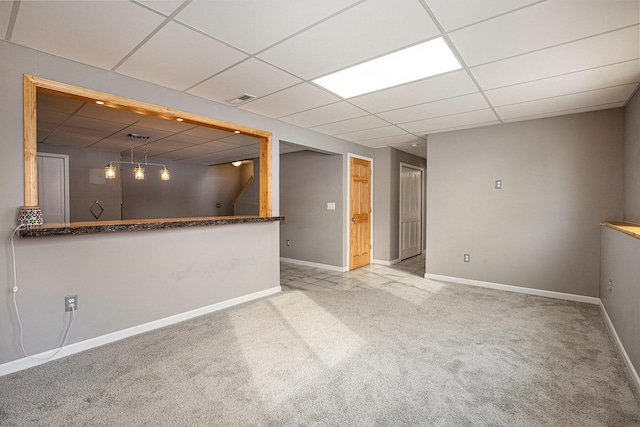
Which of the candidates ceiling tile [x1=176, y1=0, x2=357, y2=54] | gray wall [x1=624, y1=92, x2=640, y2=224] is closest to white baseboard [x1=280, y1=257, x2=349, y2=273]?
gray wall [x1=624, y1=92, x2=640, y2=224]

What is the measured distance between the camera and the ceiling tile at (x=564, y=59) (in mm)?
2164

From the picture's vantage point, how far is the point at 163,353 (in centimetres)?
256

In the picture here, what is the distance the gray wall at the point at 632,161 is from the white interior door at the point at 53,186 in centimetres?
823

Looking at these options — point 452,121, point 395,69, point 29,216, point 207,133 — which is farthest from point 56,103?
point 452,121

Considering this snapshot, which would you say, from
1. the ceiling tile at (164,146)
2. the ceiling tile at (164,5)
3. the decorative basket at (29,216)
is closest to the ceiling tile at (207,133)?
the ceiling tile at (164,146)

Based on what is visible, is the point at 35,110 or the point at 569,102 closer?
the point at 35,110

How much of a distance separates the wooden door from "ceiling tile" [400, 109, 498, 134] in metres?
1.43

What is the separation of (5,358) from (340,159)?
4732mm

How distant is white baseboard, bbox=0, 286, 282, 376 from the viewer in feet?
7.56

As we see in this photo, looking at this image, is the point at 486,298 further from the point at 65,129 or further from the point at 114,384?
the point at 65,129

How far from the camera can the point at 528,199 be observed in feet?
13.8

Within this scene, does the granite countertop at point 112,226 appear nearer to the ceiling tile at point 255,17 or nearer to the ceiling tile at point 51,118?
the ceiling tile at point 255,17

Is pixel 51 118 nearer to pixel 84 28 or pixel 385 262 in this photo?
pixel 84 28

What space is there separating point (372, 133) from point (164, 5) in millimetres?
3613
